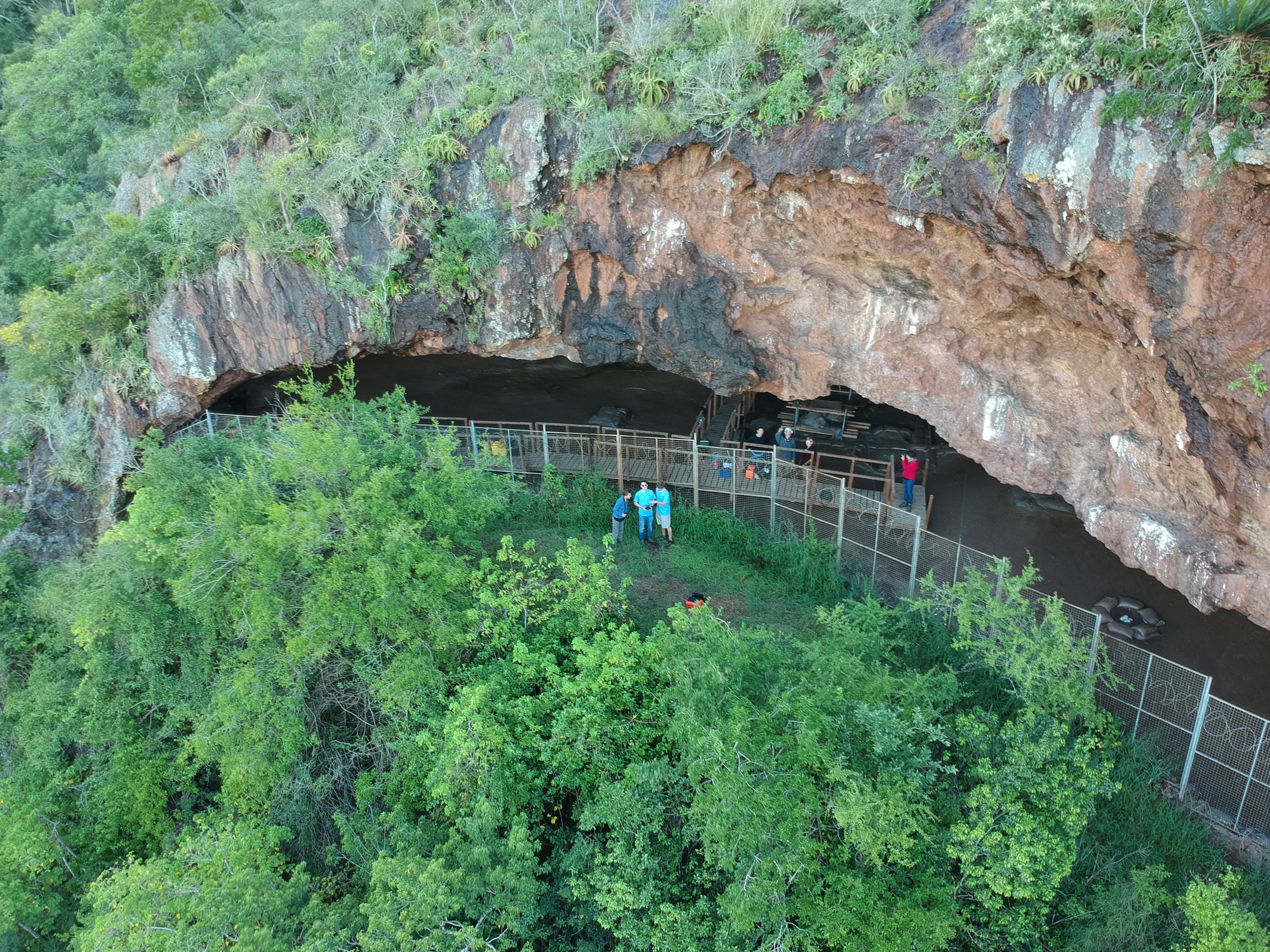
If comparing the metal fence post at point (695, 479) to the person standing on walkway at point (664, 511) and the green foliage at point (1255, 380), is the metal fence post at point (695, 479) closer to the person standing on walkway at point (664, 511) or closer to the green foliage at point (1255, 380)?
the person standing on walkway at point (664, 511)

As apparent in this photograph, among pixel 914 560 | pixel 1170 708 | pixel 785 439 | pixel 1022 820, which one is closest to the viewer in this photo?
pixel 1022 820

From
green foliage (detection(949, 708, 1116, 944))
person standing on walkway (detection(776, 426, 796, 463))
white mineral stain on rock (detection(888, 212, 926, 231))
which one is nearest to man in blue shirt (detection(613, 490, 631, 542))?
person standing on walkway (detection(776, 426, 796, 463))

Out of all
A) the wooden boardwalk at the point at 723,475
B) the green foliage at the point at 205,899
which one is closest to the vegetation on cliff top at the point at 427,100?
the wooden boardwalk at the point at 723,475

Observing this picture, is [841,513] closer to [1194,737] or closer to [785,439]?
[785,439]

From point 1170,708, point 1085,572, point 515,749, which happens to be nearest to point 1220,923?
point 1170,708

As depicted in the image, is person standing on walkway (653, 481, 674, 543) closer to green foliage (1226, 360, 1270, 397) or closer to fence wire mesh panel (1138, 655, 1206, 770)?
fence wire mesh panel (1138, 655, 1206, 770)
